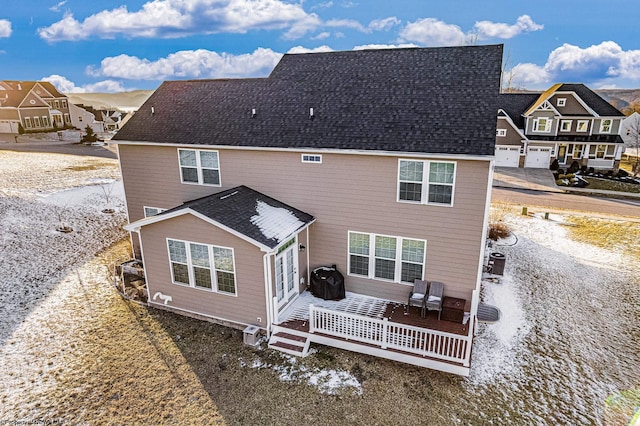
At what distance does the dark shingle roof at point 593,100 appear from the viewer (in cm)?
3428

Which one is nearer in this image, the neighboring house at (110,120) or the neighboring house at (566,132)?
the neighboring house at (566,132)

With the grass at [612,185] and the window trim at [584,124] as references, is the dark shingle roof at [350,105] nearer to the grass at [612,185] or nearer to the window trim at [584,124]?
the grass at [612,185]

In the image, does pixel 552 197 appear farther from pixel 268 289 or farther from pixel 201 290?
pixel 201 290

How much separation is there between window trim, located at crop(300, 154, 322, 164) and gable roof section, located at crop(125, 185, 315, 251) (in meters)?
1.77

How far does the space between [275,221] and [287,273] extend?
1.74 meters

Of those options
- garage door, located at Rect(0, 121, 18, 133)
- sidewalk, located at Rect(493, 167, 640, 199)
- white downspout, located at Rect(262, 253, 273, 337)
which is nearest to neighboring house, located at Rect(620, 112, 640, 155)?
sidewalk, located at Rect(493, 167, 640, 199)

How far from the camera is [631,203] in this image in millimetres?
26297

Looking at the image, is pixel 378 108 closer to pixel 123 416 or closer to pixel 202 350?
pixel 202 350

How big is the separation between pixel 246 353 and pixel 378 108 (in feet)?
28.2

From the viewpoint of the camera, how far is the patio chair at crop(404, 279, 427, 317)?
11180mm

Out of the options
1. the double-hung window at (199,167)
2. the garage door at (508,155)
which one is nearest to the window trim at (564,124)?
the garage door at (508,155)

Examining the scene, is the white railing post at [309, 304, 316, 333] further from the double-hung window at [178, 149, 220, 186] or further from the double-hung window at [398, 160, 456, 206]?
the double-hung window at [178, 149, 220, 186]

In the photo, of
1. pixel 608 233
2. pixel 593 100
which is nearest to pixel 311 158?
→ pixel 608 233

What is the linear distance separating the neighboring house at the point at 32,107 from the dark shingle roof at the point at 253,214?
5952 centimetres
